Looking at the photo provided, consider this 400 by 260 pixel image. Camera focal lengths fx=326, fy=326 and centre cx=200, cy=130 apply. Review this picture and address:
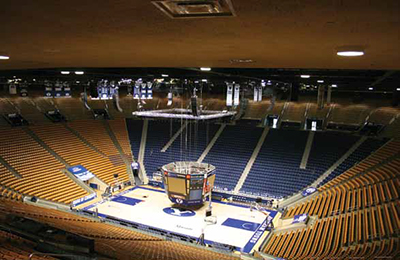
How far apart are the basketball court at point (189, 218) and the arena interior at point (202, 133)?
0.37ft

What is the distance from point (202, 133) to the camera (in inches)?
1121

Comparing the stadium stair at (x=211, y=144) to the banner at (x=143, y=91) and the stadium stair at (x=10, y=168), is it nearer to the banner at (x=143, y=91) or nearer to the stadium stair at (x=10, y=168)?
the banner at (x=143, y=91)

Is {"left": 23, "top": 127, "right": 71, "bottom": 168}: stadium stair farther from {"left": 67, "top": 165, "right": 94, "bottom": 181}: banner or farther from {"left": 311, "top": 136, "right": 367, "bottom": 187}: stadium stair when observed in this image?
{"left": 311, "top": 136, "right": 367, "bottom": 187}: stadium stair

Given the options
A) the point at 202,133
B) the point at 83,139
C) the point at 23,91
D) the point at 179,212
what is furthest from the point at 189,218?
the point at 23,91

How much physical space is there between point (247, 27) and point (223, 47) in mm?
1301

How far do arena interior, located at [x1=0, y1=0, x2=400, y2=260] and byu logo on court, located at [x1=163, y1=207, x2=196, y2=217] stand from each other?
6.3 inches

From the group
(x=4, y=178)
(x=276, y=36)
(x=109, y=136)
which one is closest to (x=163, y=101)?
(x=109, y=136)

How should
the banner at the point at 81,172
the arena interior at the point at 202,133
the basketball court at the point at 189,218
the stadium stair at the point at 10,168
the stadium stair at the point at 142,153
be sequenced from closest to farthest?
the arena interior at the point at 202,133 < the basketball court at the point at 189,218 < the stadium stair at the point at 10,168 < the banner at the point at 81,172 < the stadium stair at the point at 142,153

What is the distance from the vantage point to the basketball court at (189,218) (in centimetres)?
1544

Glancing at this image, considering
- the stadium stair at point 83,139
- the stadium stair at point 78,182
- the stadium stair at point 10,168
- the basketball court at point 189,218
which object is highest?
the stadium stair at point 83,139

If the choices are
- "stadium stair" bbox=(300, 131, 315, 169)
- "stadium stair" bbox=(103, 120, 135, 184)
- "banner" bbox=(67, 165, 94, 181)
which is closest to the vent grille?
"banner" bbox=(67, 165, 94, 181)

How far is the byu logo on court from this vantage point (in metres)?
18.2

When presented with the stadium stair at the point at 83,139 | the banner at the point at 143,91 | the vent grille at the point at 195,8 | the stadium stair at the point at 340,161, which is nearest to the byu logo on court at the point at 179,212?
the banner at the point at 143,91

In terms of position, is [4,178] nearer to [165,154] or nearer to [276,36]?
[165,154]
